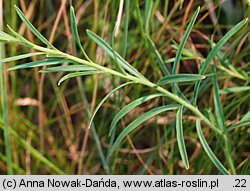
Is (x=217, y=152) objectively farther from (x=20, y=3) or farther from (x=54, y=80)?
(x=20, y=3)

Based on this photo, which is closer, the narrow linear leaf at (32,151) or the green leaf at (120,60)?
the green leaf at (120,60)

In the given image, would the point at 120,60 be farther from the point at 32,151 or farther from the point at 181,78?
the point at 32,151

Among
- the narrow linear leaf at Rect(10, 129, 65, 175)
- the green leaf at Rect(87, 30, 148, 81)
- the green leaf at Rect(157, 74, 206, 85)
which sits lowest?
the narrow linear leaf at Rect(10, 129, 65, 175)

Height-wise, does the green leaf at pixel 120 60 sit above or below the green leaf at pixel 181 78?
above

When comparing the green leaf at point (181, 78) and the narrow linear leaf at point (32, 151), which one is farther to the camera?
the narrow linear leaf at point (32, 151)

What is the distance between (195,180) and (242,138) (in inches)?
5.0

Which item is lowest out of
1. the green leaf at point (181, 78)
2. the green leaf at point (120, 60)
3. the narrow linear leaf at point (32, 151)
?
the narrow linear leaf at point (32, 151)

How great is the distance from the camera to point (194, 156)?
1.10 m

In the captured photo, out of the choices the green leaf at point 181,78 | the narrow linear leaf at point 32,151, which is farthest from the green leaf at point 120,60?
the narrow linear leaf at point 32,151

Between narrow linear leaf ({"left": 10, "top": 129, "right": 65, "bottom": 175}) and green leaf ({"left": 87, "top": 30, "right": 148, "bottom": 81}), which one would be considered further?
narrow linear leaf ({"left": 10, "top": 129, "right": 65, "bottom": 175})

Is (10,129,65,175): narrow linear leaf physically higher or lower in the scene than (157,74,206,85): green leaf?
lower

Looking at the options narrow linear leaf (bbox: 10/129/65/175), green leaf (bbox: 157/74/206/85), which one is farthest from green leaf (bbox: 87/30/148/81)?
narrow linear leaf (bbox: 10/129/65/175)

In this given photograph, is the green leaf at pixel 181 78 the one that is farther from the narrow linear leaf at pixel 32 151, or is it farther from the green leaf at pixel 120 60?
the narrow linear leaf at pixel 32 151

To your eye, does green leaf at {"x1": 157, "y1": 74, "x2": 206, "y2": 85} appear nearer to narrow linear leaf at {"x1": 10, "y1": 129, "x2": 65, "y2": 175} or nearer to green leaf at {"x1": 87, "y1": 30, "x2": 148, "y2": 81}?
green leaf at {"x1": 87, "y1": 30, "x2": 148, "y2": 81}
